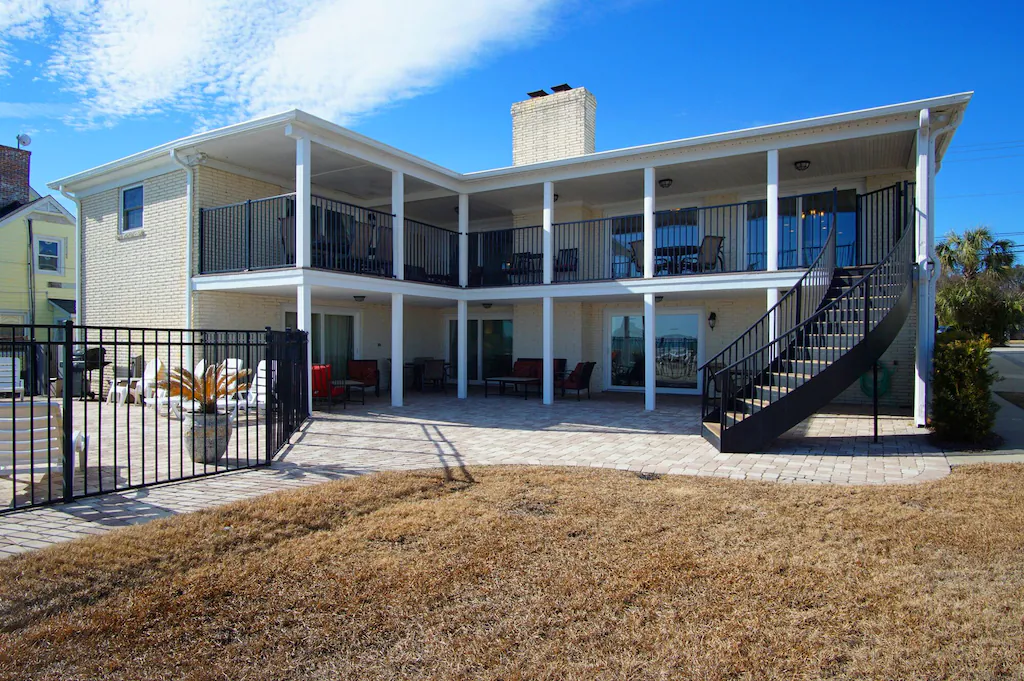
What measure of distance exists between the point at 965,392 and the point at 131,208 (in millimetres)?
15636

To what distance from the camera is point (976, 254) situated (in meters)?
26.3

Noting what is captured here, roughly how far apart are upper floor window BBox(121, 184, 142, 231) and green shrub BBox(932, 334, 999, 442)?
49.0ft

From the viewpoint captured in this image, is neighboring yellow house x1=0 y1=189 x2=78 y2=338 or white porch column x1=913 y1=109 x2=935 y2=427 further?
neighboring yellow house x1=0 y1=189 x2=78 y2=338

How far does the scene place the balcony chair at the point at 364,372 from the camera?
13586mm

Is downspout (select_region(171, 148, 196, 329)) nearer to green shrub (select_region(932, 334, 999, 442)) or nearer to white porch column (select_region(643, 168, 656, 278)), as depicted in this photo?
white porch column (select_region(643, 168, 656, 278))

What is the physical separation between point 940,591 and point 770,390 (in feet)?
14.9

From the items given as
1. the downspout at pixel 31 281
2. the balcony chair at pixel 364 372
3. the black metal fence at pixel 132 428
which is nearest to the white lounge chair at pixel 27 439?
the black metal fence at pixel 132 428

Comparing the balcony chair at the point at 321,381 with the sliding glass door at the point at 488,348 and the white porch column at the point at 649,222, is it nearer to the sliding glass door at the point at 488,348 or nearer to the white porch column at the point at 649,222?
the sliding glass door at the point at 488,348

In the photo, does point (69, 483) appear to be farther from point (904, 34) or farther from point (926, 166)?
point (904, 34)

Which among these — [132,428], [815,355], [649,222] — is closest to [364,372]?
[132,428]

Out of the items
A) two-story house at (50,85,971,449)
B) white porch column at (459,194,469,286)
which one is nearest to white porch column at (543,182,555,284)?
two-story house at (50,85,971,449)

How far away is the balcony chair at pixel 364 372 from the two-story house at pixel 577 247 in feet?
1.70

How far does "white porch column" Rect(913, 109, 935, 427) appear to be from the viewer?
939 cm

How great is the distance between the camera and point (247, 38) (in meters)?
9.38
